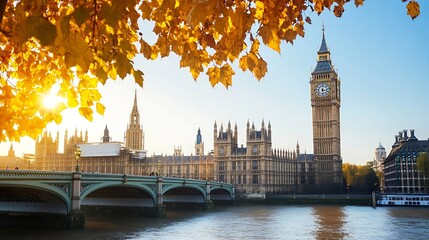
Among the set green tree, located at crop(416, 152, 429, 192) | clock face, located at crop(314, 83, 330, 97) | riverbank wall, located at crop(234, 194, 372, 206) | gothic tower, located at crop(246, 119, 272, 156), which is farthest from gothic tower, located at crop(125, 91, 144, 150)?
green tree, located at crop(416, 152, 429, 192)

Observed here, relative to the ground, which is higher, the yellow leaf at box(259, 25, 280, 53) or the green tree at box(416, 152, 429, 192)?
the yellow leaf at box(259, 25, 280, 53)

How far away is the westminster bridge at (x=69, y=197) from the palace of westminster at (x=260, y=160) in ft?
129

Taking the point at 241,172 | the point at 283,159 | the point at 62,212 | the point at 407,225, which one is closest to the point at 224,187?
the point at 241,172

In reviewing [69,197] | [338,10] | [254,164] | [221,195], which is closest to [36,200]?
[69,197]

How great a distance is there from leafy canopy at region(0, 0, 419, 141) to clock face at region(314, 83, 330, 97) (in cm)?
10475

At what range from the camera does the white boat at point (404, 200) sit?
246 feet

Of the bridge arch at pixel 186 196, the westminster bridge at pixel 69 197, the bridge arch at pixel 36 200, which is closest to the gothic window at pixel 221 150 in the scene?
the bridge arch at pixel 186 196

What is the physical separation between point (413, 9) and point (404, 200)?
255 feet

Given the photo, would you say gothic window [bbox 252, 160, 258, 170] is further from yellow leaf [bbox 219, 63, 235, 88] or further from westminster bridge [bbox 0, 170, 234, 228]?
yellow leaf [bbox 219, 63, 235, 88]

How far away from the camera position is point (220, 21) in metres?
4.42

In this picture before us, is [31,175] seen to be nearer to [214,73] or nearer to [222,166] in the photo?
[214,73]

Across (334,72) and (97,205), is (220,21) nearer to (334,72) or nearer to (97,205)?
(97,205)

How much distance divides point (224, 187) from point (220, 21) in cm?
7872

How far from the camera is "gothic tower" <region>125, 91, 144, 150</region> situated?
441 ft
